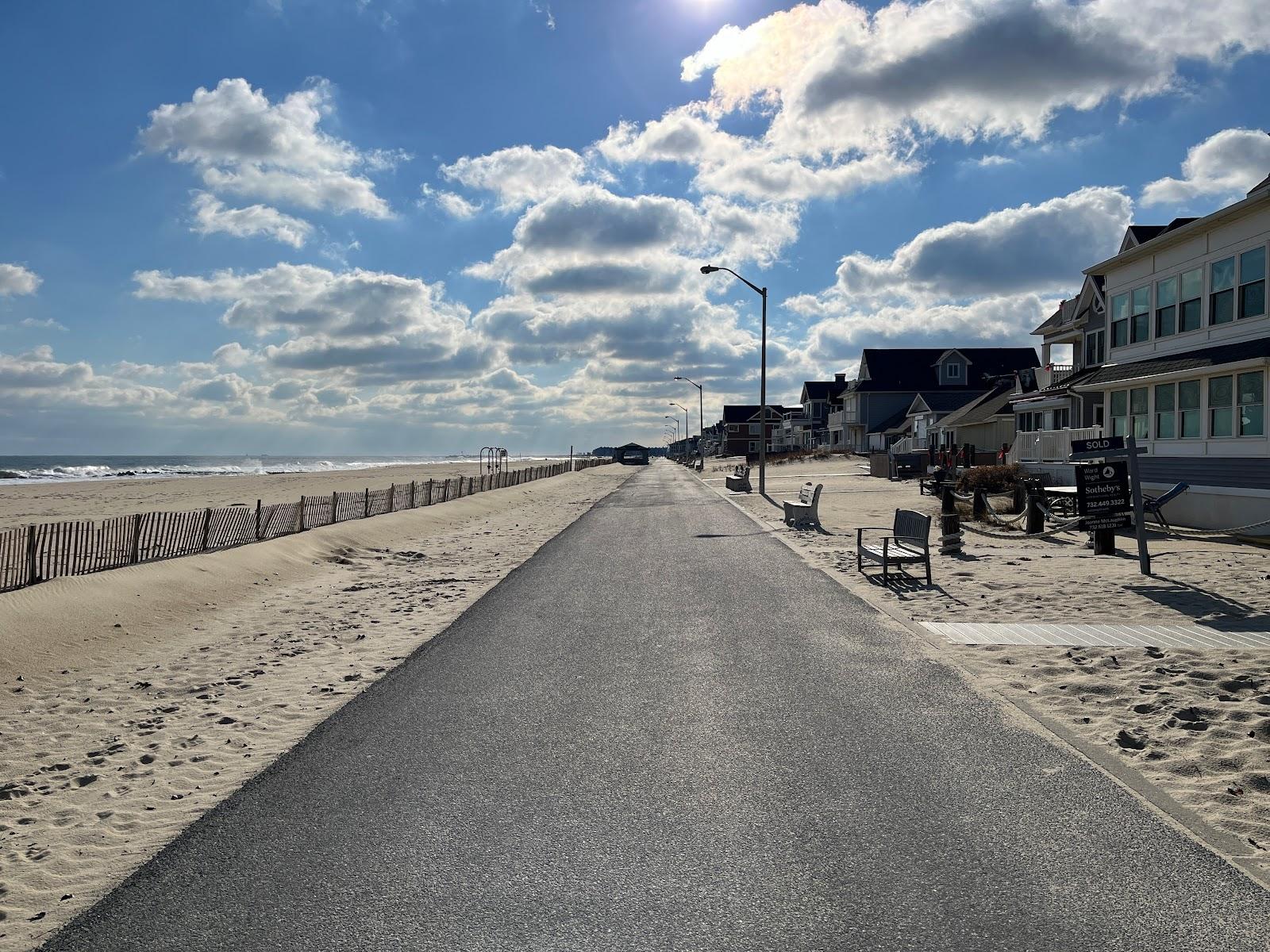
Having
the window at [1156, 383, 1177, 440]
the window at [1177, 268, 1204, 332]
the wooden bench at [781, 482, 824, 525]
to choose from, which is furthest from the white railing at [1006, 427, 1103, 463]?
the wooden bench at [781, 482, 824, 525]

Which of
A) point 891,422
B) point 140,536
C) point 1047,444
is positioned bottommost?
point 140,536

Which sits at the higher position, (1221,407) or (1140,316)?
(1140,316)

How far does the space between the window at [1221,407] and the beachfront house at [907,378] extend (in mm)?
51002

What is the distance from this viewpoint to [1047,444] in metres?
31.9

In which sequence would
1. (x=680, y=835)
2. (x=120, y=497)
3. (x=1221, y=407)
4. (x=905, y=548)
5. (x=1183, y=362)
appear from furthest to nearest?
1. (x=120, y=497)
2. (x=1183, y=362)
3. (x=1221, y=407)
4. (x=905, y=548)
5. (x=680, y=835)

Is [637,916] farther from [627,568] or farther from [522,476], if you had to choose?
[522,476]

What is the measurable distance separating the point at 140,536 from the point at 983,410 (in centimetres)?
4599

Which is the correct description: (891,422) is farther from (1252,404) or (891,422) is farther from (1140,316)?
(1252,404)

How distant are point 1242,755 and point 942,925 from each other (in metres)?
3.30

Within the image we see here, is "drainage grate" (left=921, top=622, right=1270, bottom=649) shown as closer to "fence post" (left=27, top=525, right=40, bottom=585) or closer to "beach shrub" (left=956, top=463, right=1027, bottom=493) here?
"fence post" (left=27, top=525, right=40, bottom=585)

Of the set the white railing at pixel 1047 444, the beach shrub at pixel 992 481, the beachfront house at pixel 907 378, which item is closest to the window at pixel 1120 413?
the white railing at pixel 1047 444

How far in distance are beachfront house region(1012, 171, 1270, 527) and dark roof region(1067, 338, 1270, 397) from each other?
0.12 feet

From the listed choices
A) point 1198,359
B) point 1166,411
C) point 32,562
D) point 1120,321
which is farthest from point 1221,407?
point 32,562

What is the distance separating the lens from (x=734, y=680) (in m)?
7.70
